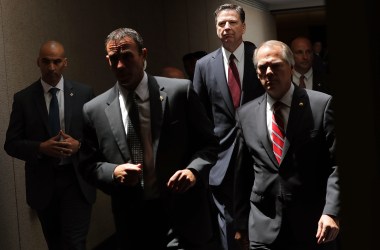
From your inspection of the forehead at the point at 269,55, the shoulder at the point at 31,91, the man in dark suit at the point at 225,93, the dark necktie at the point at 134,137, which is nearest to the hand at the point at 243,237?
the dark necktie at the point at 134,137

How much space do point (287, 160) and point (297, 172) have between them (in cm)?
7

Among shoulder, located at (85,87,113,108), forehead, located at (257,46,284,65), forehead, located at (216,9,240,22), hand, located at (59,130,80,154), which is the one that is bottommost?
hand, located at (59,130,80,154)

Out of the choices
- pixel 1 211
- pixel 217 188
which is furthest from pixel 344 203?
pixel 1 211

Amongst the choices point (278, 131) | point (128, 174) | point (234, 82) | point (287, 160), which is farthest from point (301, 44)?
point (128, 174)

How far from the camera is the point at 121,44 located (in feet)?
9.99

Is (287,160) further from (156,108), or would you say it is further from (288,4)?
(288,4)

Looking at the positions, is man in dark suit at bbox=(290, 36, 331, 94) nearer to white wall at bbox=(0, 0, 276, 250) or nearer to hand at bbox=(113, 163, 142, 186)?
white wall at bbox=(0, 0, 276, 250)

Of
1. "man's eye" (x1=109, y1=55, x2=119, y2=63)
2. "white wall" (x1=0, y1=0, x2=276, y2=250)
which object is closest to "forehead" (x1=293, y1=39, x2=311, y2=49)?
"white wall" (x1=0, y1=0, x2=276, y2=250)

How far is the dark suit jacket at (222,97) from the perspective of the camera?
15.2 feet

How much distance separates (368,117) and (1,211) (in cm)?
480

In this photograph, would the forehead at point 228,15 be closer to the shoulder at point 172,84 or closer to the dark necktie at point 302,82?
the dark necktie at point 302,82

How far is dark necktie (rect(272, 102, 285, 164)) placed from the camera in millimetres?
3070

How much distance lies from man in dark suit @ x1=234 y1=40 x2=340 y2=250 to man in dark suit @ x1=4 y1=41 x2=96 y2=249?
5.50 feet

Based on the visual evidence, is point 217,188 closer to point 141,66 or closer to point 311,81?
point 311,81
